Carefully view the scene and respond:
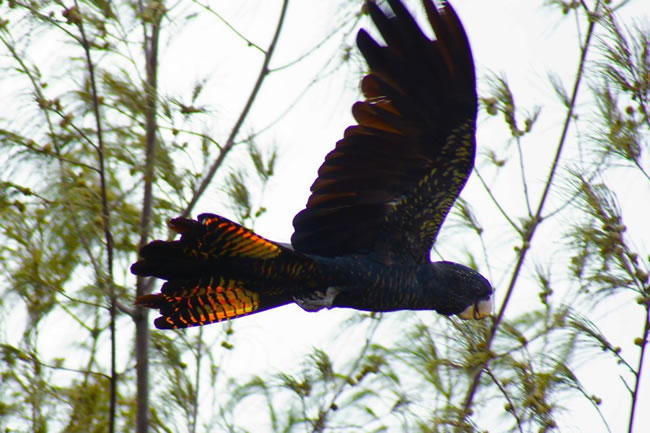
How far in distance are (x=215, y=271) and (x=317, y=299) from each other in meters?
0.39

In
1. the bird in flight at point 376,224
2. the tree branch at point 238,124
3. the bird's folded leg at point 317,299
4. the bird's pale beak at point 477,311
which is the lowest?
the bird's pale beak at point 477,311

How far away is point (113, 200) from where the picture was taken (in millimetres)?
4152

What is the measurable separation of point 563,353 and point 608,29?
3.86 feet

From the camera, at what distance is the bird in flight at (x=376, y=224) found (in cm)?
309

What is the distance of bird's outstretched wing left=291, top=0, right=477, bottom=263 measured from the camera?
3.08 meters

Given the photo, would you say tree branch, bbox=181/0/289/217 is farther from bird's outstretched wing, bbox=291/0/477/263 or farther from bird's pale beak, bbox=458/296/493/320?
bird's pale beak, bbox=458/296/493/320

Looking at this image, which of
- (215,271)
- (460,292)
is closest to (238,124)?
(215,271)

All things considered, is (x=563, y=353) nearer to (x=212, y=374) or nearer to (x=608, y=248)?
(x=608, y=248)

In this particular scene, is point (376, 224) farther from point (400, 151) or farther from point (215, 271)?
point (215, 271)

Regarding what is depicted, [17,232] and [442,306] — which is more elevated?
[17,232]

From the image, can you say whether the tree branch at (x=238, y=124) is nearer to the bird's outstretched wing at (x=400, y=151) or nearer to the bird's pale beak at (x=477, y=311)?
the bird's outstretched wing at (x=400, y=151)

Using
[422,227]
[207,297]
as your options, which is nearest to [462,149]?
[422,227]

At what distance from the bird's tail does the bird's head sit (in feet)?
1.55

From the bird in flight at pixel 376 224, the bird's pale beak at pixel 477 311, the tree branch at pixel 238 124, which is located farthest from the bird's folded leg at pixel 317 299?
the tree branch at pixel 238 124
